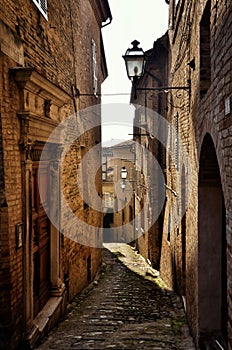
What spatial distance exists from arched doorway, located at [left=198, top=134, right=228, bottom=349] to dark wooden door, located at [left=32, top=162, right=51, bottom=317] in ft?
9.18

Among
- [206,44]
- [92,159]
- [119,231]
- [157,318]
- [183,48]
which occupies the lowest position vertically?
[119,231]

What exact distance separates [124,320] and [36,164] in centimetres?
361

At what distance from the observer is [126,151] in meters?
29.5

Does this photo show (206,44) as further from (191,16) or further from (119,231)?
(119,231)

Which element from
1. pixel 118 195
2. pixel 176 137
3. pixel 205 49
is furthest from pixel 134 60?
pixel 118 195

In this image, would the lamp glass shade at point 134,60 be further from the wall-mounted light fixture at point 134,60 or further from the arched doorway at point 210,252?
the arched doorway at point 210,252

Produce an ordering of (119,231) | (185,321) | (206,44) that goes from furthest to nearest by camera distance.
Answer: (119,231), (185,321), (206,44)

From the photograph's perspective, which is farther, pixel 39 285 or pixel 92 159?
pixel 92 159

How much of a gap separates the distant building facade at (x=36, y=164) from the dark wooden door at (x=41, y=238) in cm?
2

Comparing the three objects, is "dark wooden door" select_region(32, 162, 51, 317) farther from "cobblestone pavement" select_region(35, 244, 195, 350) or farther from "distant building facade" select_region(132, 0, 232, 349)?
"distant building facade" select_region(132, 0, 232, 349)

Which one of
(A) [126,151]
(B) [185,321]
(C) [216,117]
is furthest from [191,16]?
(A) [126,151]

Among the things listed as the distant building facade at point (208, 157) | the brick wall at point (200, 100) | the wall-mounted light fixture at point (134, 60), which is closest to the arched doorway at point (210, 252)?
the distant building facade at point (208, 157)

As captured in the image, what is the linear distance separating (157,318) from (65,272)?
7.28ft

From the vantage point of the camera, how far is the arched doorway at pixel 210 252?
17.8 feet
